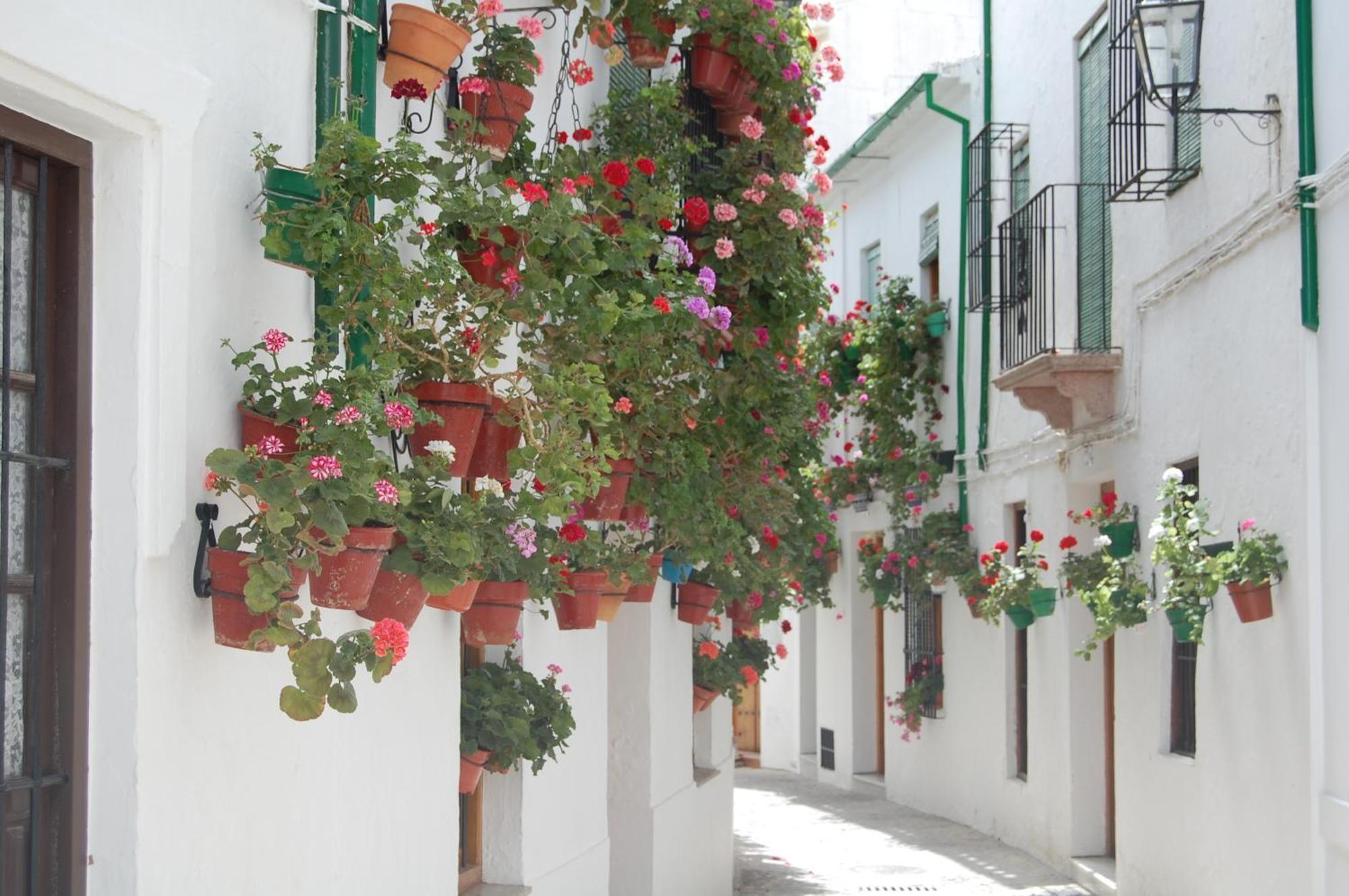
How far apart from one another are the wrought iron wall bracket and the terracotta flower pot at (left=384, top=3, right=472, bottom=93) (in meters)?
1.53

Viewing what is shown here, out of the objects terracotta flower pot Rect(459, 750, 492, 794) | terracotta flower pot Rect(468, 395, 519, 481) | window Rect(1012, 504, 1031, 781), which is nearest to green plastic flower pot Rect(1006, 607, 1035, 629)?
window Rect(1012, 504, 1031, 781)

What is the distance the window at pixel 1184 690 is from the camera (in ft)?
30.9

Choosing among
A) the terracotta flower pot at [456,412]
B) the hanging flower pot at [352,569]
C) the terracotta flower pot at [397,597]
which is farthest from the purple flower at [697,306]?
the hanging flower pot at [352,569]

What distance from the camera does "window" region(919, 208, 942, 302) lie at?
15391mm

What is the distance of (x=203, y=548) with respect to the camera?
353 cm

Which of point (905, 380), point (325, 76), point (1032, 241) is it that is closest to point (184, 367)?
point (325, 76)

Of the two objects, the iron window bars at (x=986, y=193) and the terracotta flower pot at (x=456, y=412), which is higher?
the iron window bars at (x=986, y=193)

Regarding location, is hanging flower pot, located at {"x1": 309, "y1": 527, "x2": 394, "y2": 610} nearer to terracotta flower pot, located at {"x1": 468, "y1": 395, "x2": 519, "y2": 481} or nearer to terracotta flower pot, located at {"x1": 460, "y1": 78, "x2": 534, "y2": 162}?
terracotta flower pot, located at {"x1": 468, "y1": 395, "x2": 519, "y2": 481}

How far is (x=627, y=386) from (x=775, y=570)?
401cm

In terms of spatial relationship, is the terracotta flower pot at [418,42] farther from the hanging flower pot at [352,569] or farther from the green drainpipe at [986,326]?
the green drainpipe at [986,326]

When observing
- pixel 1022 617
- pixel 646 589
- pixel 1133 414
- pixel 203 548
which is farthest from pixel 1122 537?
pixel 203 548

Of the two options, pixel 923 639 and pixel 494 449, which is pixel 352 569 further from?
pixel 923 639

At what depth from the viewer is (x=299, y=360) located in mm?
4113

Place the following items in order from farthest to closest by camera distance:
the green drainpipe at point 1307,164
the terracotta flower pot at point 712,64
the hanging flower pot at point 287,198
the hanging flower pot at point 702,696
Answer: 1. the hanging flower pot at point 702,696
2. the terracotta flower pot at point 712,64
3. the green drainpipe at point 1307,164
4. the hanging flower pot at point 287,198
